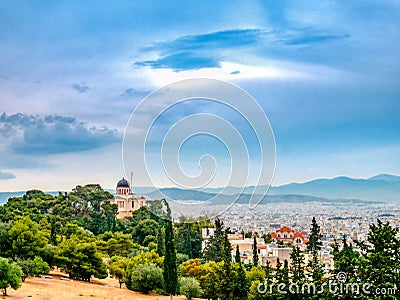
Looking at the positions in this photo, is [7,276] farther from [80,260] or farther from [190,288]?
[190,288]

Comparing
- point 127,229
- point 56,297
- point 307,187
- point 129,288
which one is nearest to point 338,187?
point 307,187

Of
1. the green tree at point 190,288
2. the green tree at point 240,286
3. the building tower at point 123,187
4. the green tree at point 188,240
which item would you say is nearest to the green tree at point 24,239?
the green tree at point 190,288

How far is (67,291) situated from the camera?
69.5 ft

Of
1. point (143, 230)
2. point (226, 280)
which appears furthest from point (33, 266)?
point (143, 230)

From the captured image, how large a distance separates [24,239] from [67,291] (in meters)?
3.96

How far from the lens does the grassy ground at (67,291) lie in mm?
19266

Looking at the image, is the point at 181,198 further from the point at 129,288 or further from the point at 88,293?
the point at 129,288

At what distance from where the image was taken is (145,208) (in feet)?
172

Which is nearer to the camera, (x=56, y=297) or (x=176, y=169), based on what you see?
(x=176, y=169)

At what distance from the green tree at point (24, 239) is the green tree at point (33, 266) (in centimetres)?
61

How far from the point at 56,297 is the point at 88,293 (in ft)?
7.69

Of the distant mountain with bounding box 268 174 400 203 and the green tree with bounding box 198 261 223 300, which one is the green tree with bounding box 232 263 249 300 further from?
the distant mountain with bounding box 268 174 400 203

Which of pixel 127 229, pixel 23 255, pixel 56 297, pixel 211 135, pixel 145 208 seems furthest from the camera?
pixel 145 208

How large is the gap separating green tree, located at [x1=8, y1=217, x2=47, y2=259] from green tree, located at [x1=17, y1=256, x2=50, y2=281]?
0.61 metres
